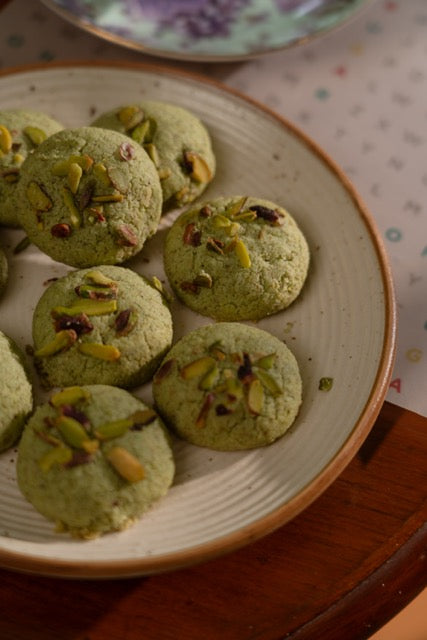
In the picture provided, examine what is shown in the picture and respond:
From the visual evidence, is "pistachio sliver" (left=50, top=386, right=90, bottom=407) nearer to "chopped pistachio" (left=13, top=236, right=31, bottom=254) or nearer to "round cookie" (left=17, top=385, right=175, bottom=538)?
"round cookie" (left=17, top=385, right=175, bottom=538)

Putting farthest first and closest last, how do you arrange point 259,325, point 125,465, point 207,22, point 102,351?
point 207,22 → point 259,325 → point 102,351 → point 125,465

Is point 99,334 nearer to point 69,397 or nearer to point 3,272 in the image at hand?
point 69,397

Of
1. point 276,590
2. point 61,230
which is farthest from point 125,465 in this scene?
point 61,230

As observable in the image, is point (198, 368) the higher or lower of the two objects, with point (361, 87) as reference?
lower

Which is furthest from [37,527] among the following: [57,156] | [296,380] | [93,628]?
[57,156]

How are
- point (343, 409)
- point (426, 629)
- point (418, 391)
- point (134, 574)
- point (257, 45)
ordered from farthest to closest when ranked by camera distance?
point (257, 45) → point (426, 629) → point (418, 391) → point (343, 409) → point (134, 574)

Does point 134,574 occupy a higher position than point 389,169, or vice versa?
point 389,169

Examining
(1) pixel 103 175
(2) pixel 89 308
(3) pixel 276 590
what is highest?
(1) pixel 103 175

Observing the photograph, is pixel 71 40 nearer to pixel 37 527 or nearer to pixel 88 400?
pixel 88 400
